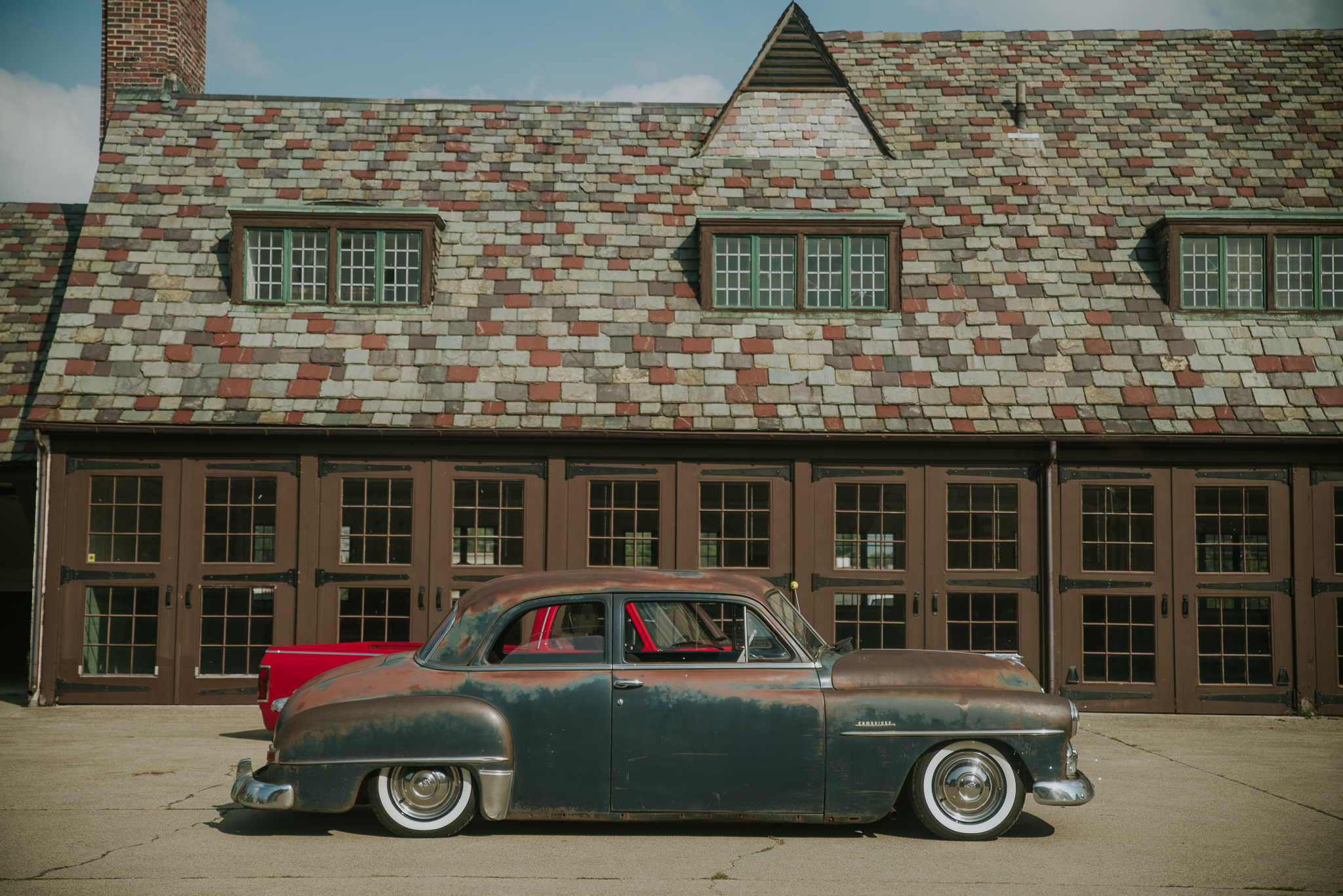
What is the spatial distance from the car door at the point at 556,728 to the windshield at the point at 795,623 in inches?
41.2

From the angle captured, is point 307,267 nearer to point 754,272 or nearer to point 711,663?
point 754,272

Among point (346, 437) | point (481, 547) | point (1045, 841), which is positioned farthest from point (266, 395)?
point (1045, 841)

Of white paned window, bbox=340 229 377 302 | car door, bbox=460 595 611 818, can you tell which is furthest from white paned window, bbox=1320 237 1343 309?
white paned window, bbox=340 229 377 302

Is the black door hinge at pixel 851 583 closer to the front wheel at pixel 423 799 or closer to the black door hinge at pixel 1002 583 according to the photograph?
the black door hinge at pixel 1002 583

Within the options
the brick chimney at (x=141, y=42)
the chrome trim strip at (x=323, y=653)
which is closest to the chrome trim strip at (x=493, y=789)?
the chrome trim strip at (x=323, y=653)

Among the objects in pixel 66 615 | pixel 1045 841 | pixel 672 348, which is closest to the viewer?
pixel 1045 841

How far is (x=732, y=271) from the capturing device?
1245cm

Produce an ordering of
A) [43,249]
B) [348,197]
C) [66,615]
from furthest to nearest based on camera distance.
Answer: [43,249] → [348,197] → [66,615]

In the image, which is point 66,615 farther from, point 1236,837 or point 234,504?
point 1236,837

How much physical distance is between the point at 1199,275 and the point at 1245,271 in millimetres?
584

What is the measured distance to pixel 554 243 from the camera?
12.6 metres

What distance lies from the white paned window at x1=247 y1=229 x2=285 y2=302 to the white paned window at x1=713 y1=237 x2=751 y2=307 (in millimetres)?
4973

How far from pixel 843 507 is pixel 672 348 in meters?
2.57

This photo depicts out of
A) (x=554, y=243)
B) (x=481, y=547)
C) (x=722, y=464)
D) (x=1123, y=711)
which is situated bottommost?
(x=1123, y=711)
